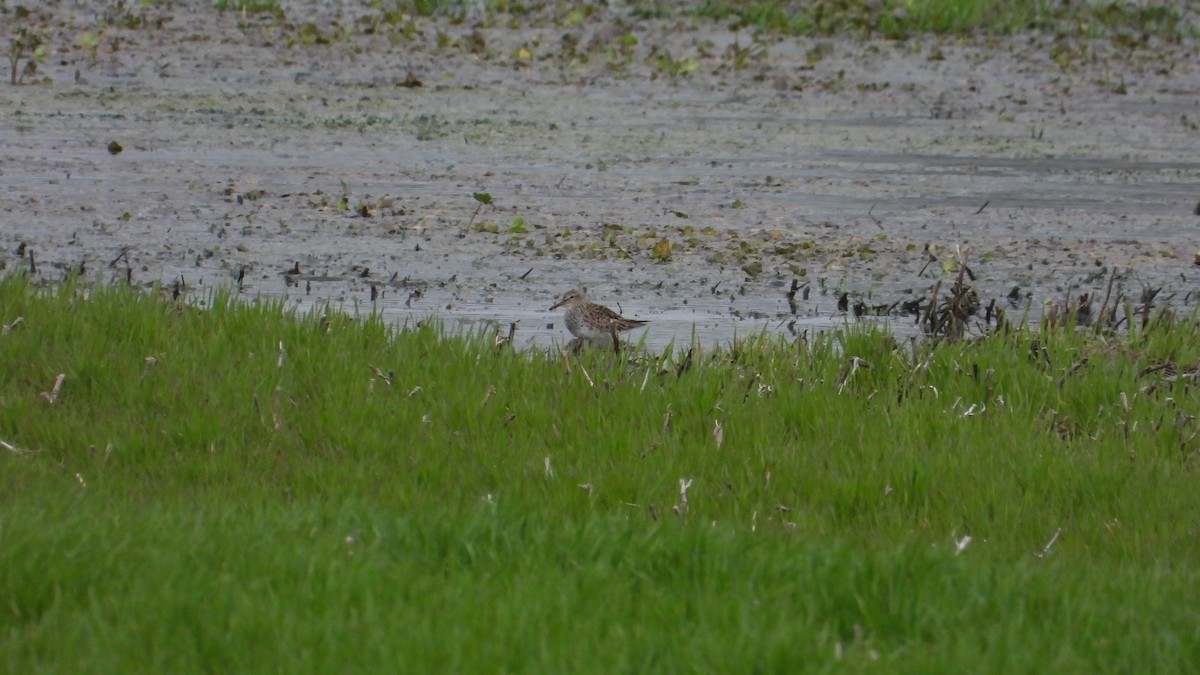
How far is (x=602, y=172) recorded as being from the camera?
12.6m

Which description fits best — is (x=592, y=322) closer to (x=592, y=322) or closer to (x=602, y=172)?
(x=592, y=322)

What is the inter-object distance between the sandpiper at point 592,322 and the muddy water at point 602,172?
0.35 meters

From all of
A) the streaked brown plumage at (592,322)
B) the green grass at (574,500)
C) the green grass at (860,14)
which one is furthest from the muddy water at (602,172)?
the green grass at (574,500)

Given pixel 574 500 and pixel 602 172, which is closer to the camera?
pixel 574 500

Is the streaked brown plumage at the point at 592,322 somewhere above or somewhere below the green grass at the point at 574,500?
below

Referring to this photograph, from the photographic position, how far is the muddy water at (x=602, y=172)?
9.23m

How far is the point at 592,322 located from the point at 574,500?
252 cm

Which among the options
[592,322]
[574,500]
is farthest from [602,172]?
[574,500]

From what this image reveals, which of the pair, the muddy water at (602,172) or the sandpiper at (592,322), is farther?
the muddy water at (602,172)

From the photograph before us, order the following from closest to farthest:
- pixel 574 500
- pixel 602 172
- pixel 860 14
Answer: pixel 574 500 → pixel 602 172 → pixel 860 14

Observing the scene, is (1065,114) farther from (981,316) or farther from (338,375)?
(338,375)

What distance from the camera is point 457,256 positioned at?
9742 millimetres

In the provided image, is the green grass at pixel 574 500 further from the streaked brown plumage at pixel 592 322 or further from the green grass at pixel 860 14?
the green grass at pixel 860 14

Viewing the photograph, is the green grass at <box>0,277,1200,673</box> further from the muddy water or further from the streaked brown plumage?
the muddy water
